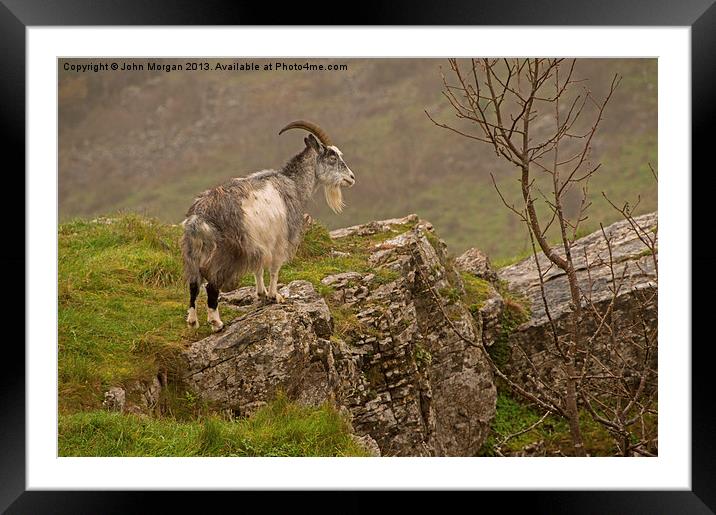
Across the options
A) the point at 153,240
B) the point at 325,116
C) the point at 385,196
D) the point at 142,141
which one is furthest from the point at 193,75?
the point at 153,240

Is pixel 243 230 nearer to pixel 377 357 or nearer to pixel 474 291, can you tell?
pixel 377 357

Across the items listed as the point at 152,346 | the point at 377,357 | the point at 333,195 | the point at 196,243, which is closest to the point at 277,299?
the point at 196,243

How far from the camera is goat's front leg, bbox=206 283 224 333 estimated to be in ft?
26.0

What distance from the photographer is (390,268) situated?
9.20 meters

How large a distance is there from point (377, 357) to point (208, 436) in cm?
231

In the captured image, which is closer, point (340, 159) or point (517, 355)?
point (340, 159)

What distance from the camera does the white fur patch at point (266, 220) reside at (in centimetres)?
812

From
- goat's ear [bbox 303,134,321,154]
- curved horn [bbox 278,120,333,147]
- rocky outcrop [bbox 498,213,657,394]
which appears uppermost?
curved horn [bbox 278,120,333,147]

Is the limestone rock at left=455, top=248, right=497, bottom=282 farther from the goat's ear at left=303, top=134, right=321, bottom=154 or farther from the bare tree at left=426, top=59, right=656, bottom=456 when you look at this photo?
the goat's ear at left=303, top=134, right=321, bottom=154

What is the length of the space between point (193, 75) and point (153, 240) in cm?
2788

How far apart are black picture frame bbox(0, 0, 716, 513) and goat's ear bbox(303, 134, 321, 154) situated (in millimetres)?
3152

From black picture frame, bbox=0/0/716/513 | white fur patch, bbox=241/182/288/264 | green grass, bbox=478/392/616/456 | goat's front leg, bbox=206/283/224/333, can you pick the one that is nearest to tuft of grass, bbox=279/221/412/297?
white fur patch, bbox=241/182/288/264
